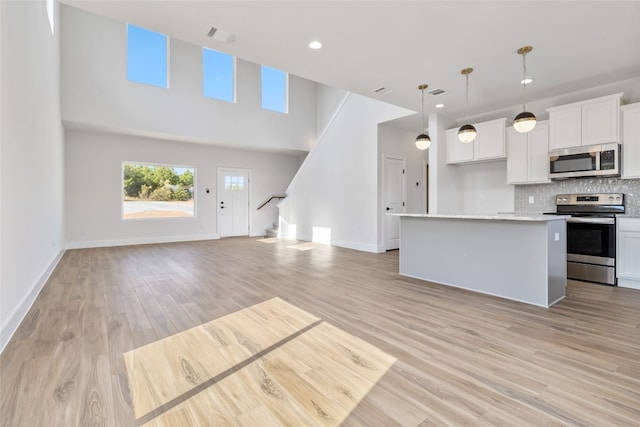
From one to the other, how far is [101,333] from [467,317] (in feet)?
10.6

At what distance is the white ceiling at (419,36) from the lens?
2736mm

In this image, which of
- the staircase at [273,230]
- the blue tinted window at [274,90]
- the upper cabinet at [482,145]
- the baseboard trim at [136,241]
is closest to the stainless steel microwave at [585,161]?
the upper cabinet at [482,145]

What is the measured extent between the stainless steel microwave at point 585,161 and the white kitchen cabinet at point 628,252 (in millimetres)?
708

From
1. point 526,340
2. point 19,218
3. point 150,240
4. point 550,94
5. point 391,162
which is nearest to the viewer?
point 526,340

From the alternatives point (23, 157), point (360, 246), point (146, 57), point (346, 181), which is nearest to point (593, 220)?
point (360, 246)

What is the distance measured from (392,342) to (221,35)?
3.42 metres

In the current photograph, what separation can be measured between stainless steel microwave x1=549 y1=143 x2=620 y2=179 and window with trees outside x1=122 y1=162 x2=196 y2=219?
832 centimetres

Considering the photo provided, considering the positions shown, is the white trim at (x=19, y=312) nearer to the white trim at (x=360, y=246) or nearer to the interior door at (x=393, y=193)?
the white trim at (x=360, y=246)

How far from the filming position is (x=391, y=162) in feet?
22.7

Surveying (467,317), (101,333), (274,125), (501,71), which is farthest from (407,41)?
(274,125)

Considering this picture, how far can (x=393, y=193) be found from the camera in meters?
6.98

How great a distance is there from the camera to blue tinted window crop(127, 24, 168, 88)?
23.4 feet

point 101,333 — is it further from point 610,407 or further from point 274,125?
point 274,125

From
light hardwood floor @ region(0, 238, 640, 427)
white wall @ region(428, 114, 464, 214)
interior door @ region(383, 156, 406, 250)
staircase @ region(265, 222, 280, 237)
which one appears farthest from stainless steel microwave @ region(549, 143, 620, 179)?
staircase @ region(265, 222, 280, 237)
